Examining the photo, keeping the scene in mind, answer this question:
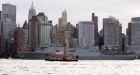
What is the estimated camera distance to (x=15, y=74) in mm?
90062

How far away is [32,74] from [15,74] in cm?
360

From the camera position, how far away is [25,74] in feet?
299

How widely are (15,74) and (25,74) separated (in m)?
2.21

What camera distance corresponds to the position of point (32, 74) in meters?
91.3
